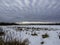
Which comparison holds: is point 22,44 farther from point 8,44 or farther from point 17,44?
point 8,44

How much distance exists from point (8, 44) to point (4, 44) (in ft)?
0.66

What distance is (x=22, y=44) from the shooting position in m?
7.46

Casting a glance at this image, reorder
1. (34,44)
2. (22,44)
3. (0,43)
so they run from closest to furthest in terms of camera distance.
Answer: (0,43), (22,44), (34,44)

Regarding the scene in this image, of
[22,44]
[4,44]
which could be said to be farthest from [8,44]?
[22,44]

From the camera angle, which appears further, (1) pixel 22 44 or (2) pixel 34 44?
(2) pixel 34 44

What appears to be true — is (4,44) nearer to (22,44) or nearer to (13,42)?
(13,42)

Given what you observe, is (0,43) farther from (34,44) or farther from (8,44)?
(34,44)

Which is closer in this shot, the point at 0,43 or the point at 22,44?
the point at 0,43

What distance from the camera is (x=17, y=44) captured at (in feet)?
24.0

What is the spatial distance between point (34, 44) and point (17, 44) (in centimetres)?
138

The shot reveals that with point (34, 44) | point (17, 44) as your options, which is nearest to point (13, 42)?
point (17, 44)

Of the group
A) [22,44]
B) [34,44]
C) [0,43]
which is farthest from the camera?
[34,44]

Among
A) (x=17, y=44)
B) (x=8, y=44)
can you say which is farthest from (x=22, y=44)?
(x=8, y=44)

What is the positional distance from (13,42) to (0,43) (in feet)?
2.33
